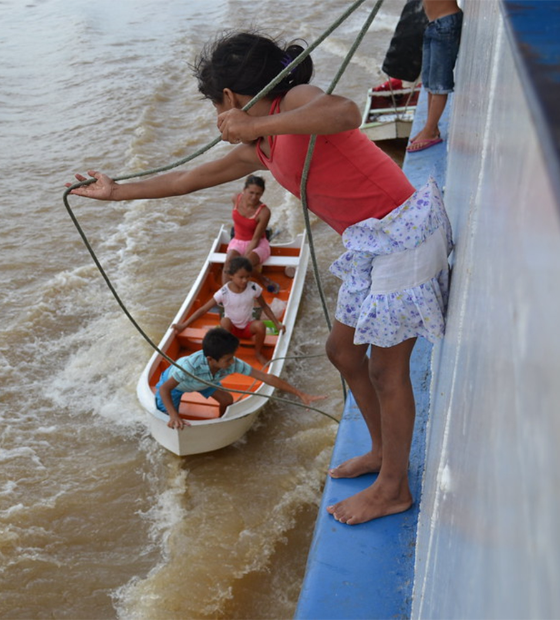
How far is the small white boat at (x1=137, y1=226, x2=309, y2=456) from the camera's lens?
4.72 m

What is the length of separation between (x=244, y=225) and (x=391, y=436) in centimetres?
431

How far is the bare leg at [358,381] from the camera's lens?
2.32 m

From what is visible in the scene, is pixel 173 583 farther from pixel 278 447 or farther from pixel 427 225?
pixel 427 225

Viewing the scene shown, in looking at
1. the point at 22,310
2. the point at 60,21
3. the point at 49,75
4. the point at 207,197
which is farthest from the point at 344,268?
the point at 60,21

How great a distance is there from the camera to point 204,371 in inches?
175

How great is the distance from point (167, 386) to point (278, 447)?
1180 mm

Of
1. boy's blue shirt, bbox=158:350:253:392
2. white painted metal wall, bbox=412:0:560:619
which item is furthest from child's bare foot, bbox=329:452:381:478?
boy's blue shirt, bbox=158:350:253:392

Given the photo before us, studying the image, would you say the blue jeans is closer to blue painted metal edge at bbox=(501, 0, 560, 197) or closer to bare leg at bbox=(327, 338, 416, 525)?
bare leg at bbox=(327, 338, 416, 525)

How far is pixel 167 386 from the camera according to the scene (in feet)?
14.6

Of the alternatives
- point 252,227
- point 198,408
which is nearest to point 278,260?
point 252,227

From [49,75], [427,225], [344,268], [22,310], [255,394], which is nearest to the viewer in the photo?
[427,225]

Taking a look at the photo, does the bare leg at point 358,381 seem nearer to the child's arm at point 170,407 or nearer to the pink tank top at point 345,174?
the pink tank top at point 345,174

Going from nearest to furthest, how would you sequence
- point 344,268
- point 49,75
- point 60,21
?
point 344,268 < point 49,75 < point 60,21

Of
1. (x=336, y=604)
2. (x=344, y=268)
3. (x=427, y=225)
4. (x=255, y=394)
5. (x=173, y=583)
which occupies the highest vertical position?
(x=427, y=225)
